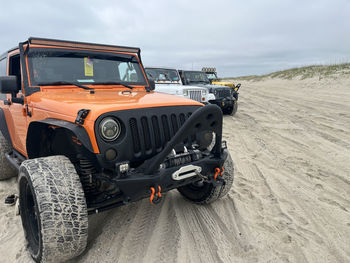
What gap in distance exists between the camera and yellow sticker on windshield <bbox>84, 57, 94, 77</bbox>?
348cm

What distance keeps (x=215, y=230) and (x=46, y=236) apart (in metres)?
1.66

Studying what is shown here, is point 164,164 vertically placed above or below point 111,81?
below

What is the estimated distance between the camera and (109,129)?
Answer: 2.20 m

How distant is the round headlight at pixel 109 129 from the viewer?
2162 mm

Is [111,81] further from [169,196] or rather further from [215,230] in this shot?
[215,230]

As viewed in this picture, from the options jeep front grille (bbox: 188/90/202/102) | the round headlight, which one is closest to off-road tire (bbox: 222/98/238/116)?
jeep front grille (bbox: 188/90/202/102)

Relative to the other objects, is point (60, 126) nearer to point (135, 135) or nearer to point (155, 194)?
point (135, 135)

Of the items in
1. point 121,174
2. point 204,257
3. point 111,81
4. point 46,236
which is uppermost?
point 111,81

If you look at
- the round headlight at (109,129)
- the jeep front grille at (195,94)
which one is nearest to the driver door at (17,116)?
the round headlight at (109,129)

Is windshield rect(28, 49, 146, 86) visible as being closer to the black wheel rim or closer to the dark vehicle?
the black wheel rim

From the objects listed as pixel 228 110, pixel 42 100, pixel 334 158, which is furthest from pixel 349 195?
pixel 228 110

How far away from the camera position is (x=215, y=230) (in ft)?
9.49

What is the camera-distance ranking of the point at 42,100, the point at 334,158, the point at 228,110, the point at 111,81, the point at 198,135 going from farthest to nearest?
the point at 228,110, the point at 334,158, the point at 111,81, the point at 42,100, the point at 198,135

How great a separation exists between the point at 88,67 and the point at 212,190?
7.30 feet
